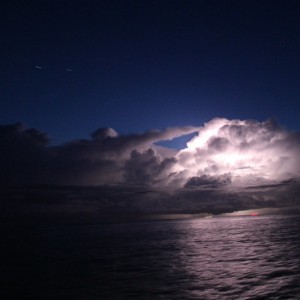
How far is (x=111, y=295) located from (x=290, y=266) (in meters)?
25.8

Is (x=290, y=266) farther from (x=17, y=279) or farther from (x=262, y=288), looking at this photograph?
(x=17, y=279)

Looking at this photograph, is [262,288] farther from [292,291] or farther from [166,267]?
[166,267]

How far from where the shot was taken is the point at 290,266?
140ft

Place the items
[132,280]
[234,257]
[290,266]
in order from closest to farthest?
[132,280]
[290,266]
[234,257]

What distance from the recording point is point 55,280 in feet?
126

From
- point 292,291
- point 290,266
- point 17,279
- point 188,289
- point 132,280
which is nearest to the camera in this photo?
point 292,291

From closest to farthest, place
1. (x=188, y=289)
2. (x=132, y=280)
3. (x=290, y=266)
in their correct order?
(x=188, y=289)
(x=132, y=280)
(x=290, y=266)

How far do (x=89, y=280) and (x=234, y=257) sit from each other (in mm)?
25946

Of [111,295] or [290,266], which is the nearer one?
[111,295]

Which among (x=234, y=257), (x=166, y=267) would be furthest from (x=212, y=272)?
(x=234, y=257)

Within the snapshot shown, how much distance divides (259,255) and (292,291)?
26902 millimetres

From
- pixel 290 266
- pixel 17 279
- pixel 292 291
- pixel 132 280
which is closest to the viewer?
pixel 292 291

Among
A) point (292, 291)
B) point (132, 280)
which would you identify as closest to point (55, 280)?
point (132, 280)

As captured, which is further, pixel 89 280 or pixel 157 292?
pixel 89 280
